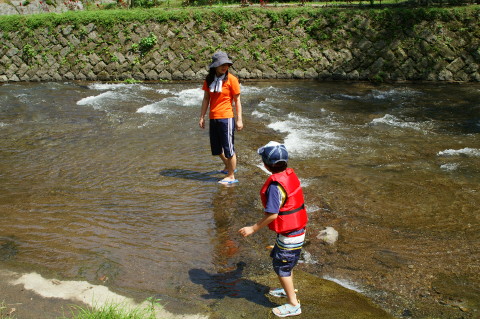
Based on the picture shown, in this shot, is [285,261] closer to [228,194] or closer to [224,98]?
[228,194]

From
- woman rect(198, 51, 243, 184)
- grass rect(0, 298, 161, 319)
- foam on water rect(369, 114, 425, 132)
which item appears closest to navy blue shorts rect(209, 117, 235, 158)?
woman rect(198, 51, 243, 184)

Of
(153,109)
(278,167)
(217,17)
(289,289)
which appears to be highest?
(217,17)

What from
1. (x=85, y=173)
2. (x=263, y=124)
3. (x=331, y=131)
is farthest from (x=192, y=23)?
(x=85, y=173)

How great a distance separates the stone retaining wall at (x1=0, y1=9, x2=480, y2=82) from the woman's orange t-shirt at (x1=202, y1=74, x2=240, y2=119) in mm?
10268

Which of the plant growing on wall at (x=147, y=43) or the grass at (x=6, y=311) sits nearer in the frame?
the grass at (x=6, y=311)

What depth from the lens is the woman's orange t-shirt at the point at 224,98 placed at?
255 inches

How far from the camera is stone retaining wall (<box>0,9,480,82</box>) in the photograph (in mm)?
15484

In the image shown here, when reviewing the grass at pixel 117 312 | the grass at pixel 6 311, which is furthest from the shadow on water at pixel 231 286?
the grass at pixel 6 311

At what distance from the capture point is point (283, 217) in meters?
3.75

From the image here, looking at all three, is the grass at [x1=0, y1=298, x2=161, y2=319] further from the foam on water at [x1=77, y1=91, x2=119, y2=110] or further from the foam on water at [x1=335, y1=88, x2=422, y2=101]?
the foam on water at [x1=335, y1=88, x2=422, y2=101]

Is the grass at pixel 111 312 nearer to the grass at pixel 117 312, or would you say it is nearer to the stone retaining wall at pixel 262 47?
the grass at pixel 117 312

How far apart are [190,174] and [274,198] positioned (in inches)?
152

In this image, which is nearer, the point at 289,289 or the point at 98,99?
the point at 289,289

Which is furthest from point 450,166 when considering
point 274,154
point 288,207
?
point 274,154
